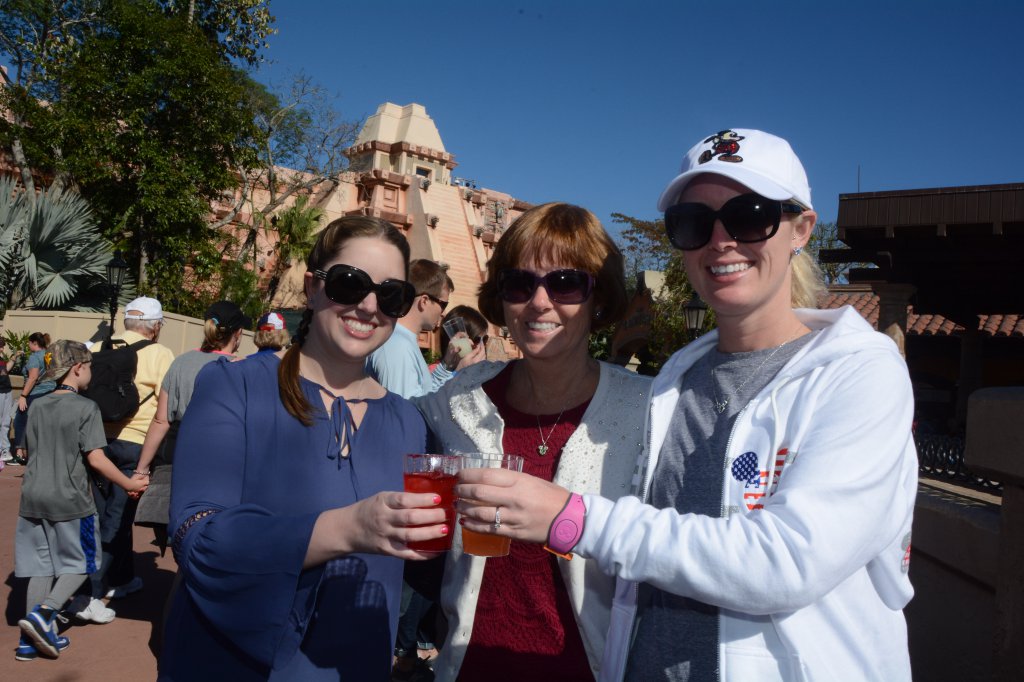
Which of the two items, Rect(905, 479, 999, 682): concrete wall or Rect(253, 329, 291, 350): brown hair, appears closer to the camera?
Rect(905, 479, 999, 682): concrete wall

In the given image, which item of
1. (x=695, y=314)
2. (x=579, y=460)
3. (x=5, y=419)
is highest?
(x=695, y=314)

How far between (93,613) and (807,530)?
5525 mm

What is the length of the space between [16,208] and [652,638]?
1782 cm

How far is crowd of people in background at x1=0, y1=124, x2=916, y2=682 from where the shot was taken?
4.29 feet

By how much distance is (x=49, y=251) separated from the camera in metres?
16.3

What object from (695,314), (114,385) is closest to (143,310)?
(114,385)

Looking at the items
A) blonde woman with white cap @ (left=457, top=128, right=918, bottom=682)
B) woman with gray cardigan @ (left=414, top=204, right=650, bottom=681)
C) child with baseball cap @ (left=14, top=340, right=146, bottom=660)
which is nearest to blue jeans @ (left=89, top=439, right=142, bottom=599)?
child with baseball cap @ (left=14, top=340, right=146, bottom=660)

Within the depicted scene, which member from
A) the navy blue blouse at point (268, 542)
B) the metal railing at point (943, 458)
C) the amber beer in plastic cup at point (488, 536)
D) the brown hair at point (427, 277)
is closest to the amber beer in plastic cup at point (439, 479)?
the amber beer in plastic cup at point (488, 536)

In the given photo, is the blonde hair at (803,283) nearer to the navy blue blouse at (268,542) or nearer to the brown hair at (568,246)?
the brown hair at (568,246)

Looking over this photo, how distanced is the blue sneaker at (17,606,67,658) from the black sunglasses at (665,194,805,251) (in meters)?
4.77

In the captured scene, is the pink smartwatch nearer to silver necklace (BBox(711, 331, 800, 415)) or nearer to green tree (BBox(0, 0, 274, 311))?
silver necklace (BBox(711, 331, 800, 415))

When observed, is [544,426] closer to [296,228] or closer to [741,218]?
[741,218]

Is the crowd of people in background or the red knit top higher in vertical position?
the crowd of people in background

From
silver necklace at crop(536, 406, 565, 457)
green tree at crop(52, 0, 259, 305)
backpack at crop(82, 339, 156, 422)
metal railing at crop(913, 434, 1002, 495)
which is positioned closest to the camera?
silver necklace at crop(536, 406, 565, 457)
